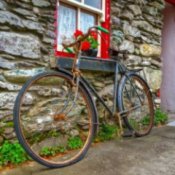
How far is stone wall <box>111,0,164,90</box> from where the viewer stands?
3654mm

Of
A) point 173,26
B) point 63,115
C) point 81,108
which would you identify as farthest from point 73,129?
point 173,26

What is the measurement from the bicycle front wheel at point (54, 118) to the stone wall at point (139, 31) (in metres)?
1.06

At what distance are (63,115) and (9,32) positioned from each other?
0.80 meters

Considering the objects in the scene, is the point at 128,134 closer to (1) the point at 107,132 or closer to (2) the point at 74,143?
(1) the point at 107,132

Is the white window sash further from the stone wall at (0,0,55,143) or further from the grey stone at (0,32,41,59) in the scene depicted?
the grey stone at (0,32,41,59)

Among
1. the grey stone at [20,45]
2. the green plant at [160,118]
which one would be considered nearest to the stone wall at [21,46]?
the grey stone at [20,45]

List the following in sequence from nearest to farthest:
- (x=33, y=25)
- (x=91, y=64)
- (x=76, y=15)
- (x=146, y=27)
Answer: (x=33, y=25), (x=91, y=64), (x=76, y=15), (x=146, y=27)

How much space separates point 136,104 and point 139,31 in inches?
39.9

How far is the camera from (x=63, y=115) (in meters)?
2.57

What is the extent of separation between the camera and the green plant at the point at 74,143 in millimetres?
2947

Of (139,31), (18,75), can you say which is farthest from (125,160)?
(139,31)

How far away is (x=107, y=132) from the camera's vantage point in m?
3.37

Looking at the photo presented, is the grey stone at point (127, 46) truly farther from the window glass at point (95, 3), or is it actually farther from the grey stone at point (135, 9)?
the window glass at point (95, 3)

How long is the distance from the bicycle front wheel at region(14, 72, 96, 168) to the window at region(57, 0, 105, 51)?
19.2 inches
